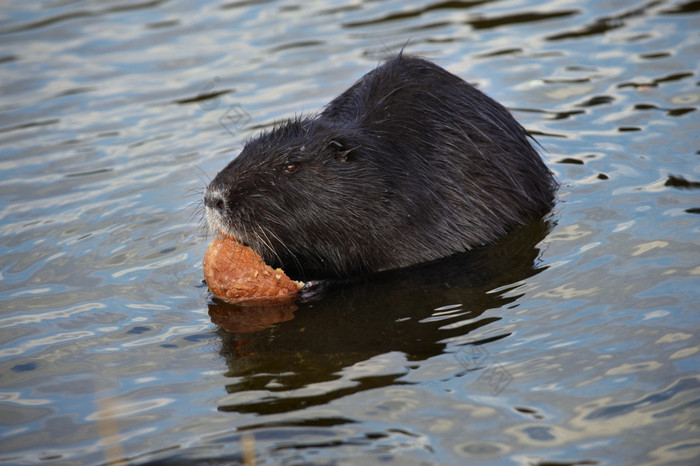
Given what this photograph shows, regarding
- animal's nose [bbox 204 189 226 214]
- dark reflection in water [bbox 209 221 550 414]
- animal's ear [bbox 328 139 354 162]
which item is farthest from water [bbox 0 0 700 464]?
animal's ear [bbox 328 139 354 162]

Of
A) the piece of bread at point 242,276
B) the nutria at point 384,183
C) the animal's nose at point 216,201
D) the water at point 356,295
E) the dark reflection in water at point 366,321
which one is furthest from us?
the nutria at point 384,183

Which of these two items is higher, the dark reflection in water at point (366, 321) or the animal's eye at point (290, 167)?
the animal's eye at point (290, 167)

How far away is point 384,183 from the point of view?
5723mm

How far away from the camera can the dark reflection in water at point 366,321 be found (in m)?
4.48

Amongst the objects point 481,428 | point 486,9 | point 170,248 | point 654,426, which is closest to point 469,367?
point 481,428

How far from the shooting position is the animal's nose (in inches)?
215

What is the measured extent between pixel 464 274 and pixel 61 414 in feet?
8.05

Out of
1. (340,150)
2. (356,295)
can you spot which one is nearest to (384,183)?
(340,150)

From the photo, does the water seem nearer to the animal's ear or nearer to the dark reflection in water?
the dark reflection in water

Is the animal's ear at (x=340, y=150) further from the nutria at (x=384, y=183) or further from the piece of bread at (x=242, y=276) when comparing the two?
the piece of bread at (x=242, y=276)

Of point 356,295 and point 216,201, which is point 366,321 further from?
point 216,201

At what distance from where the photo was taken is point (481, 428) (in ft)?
12.6

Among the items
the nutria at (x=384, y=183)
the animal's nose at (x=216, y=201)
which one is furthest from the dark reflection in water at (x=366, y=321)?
the animal's nose at (x=216, y=201)

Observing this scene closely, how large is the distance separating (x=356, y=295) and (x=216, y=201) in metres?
0.99
